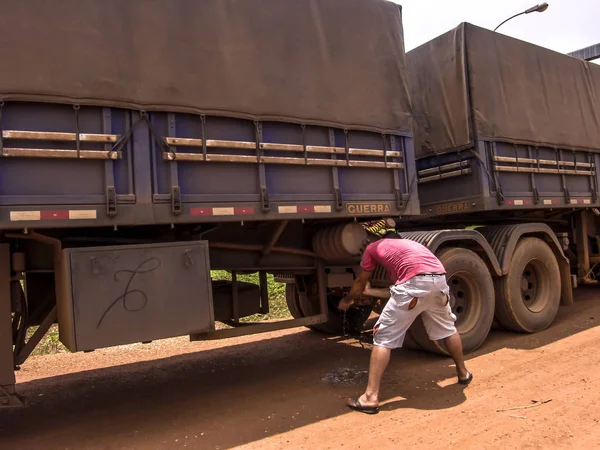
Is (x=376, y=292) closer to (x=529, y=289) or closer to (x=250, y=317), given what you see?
(x=529, y=289)

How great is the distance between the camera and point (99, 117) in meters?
3.63

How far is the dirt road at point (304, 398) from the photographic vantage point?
361 centimetres

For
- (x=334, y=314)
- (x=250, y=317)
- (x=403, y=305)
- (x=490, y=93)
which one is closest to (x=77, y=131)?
(x=403, y=305)

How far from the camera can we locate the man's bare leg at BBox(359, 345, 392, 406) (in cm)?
408

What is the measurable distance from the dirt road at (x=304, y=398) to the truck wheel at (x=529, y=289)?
22cm

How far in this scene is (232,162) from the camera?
4.12 meters

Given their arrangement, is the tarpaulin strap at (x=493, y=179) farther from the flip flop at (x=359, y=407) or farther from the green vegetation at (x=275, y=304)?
the green vegetation at (x=275, y=304)

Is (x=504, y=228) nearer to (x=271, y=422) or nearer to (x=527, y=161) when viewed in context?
(x=527, y=161)

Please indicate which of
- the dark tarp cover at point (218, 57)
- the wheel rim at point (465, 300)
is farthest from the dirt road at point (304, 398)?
the dark tarp cover at point (218, 57)

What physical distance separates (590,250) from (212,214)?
705cm

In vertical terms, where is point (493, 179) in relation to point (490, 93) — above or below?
below

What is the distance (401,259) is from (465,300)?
191 cm

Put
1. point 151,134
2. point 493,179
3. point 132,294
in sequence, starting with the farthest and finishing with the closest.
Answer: point 493,179 < point 151,134 < point 132,294

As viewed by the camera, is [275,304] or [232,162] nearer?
[232,162]
